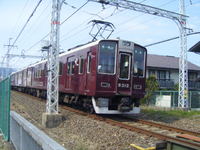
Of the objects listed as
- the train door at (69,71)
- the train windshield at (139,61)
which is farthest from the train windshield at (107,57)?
the train door at (69,71)

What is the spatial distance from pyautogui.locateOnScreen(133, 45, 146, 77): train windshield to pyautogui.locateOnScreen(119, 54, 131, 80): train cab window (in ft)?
1.19

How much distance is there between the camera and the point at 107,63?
11.5m

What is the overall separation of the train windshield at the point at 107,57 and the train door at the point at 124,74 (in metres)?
0.33

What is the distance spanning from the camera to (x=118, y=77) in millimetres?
11641

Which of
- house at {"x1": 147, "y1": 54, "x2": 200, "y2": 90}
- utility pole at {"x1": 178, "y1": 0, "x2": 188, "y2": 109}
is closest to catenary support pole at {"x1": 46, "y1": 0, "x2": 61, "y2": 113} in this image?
utility pole at {"x1": 178, "y1": 0, "x2": 188, "y2": 109}

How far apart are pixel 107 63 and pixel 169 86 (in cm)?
2245

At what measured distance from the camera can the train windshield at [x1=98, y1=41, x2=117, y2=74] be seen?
11.4 m

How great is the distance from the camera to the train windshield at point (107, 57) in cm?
1136

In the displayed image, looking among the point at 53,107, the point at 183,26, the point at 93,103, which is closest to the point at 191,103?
the point at 183,26

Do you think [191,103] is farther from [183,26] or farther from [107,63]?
[107,63]

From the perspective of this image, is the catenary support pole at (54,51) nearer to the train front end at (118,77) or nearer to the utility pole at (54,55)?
the utility pole at (54,55)

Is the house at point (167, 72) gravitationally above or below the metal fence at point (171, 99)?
above

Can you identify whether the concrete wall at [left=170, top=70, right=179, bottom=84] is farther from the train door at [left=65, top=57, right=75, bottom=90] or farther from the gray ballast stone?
the gray ballast stone

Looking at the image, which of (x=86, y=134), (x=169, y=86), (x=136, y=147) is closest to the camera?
(x=136, y=147)
